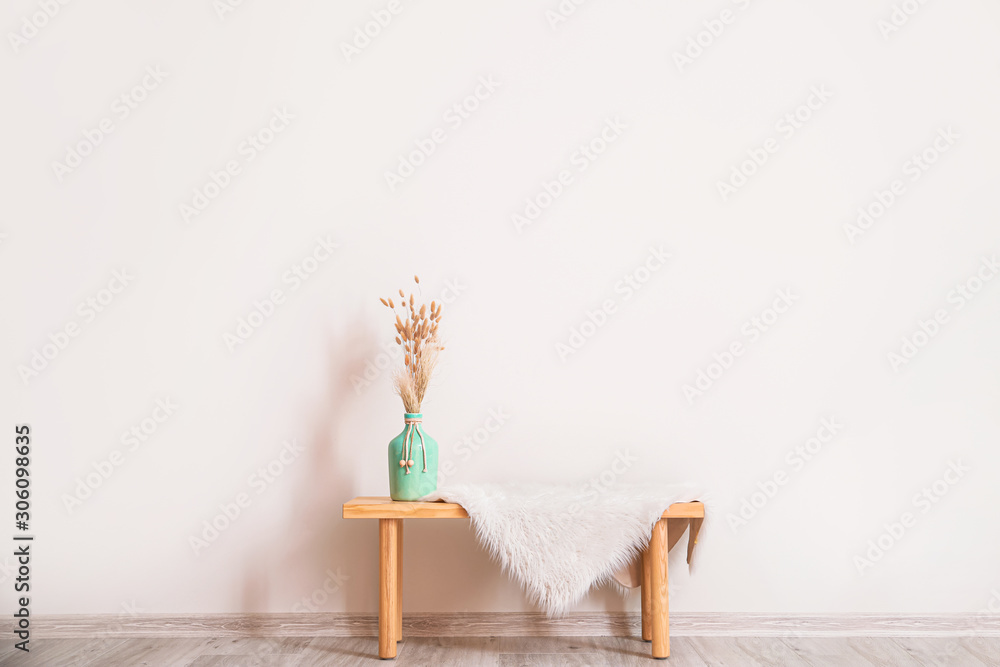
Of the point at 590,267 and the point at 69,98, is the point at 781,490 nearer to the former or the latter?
the point at 590,267

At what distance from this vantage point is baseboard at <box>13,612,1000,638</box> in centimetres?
223

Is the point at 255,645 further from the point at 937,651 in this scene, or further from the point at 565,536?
the point at 937,651

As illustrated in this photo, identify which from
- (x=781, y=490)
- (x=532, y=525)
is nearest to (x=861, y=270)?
(x=781, y=490)

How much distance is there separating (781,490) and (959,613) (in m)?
0.68

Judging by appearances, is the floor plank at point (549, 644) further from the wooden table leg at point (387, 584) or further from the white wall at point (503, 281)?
the wooden table leg at point (387, 584)

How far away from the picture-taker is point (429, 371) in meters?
2.13

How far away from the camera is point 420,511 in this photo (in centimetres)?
Result: 196

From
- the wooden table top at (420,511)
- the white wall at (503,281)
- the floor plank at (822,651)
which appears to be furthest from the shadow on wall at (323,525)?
the floor plank at (822,651)

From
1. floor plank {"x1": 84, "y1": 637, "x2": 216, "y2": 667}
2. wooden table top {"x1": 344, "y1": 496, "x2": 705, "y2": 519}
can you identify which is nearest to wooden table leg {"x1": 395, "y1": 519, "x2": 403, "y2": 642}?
wooden table top {"x1": 344, "y1": 496, "x2": 705, "y2": 519}

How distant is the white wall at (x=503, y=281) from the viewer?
2291mm

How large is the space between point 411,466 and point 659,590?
788 mm

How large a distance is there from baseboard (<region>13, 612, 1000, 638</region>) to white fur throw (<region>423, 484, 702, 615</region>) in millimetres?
336

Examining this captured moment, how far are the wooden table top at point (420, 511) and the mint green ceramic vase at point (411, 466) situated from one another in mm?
70

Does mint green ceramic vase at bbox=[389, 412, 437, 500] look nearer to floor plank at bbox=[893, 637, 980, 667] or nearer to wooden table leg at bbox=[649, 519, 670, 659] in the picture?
wooden table leg at bbox=[649, 519, 670, 659]
